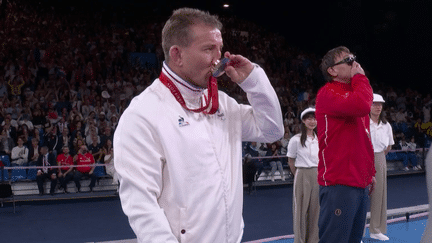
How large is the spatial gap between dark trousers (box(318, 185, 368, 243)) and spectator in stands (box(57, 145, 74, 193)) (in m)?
6.71

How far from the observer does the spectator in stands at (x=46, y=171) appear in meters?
8.25

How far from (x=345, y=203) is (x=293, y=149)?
83.1 inches

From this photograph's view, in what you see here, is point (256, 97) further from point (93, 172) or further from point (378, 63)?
point (378, 63)

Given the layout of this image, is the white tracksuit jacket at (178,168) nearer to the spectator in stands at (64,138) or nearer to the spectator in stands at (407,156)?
the spectator in stands at (64,138)

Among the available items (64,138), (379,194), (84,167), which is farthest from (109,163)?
(379,194)

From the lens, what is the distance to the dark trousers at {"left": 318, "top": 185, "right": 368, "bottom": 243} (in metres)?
2.75

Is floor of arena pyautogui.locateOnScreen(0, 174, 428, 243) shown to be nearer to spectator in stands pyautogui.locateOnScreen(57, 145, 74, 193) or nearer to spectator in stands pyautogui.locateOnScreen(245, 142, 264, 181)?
spectator in stands pyautogui.locateOnScreen(57, 145, 74, 193)

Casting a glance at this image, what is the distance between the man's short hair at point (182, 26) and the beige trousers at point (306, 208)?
3.37 metres

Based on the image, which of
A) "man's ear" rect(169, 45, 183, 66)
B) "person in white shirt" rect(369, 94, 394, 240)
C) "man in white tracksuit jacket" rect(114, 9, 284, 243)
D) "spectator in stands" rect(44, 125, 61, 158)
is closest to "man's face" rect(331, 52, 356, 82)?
"man in white tracksuit jacket" rect(114, 9, 284, 243)

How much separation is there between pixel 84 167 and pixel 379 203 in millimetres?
5890

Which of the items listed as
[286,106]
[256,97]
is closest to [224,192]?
[256,97]

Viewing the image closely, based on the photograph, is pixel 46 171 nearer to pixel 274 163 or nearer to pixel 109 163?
pixel 109 163

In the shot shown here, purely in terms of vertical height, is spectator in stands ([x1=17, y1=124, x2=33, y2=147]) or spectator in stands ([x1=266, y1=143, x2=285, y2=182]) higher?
spectator in stands ([x1=17, y1=124, x2=33, y2=147])

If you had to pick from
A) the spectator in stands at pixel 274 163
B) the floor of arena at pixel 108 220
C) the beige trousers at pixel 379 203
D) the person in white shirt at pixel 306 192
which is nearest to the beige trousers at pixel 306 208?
the person in white shirt at pixel 306 192
